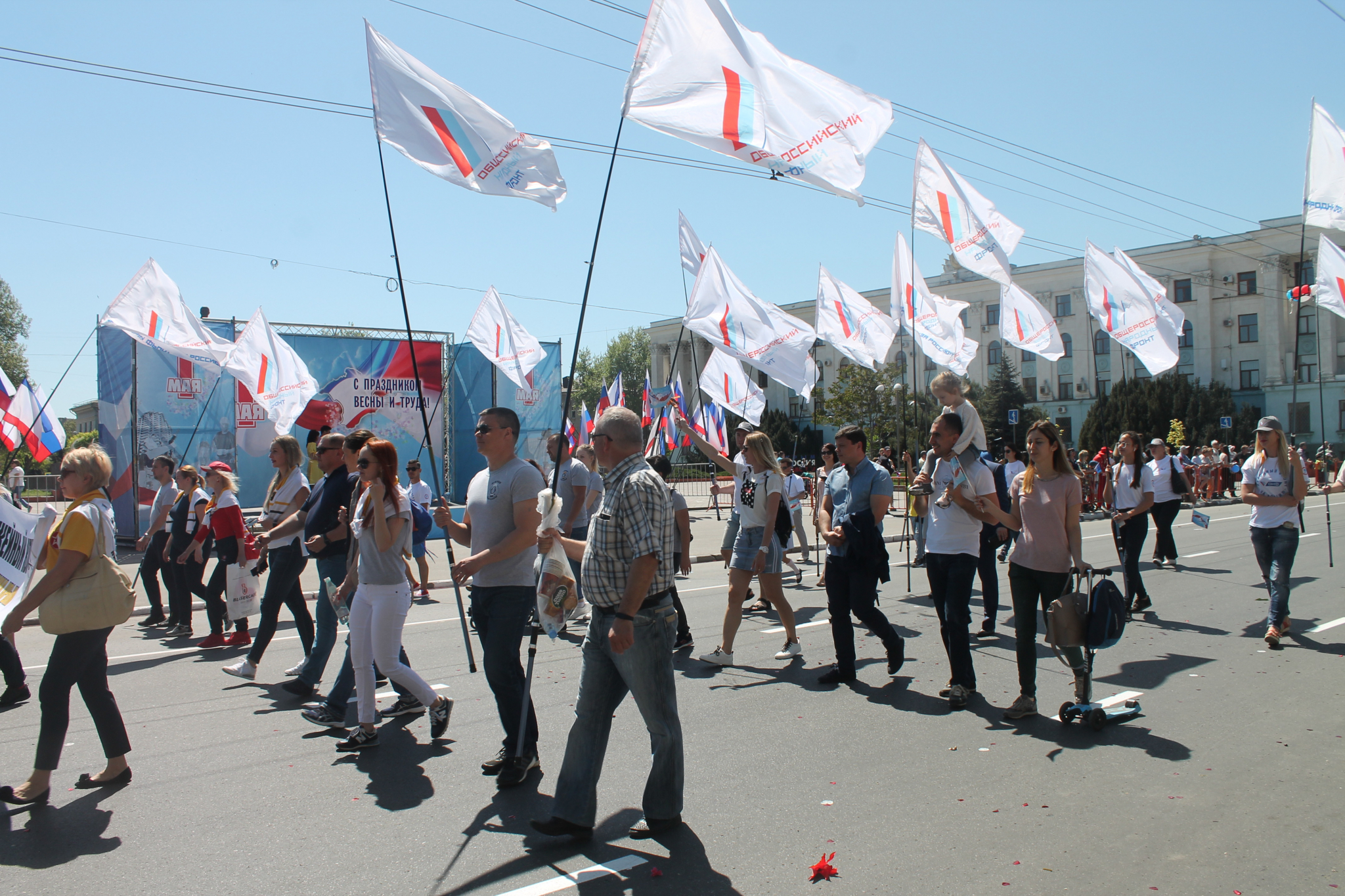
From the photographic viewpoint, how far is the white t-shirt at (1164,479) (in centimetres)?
1092

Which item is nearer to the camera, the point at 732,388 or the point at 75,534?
the point at 75,534

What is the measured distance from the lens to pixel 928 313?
17.4 meters

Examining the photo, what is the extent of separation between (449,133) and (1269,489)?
7.22 m

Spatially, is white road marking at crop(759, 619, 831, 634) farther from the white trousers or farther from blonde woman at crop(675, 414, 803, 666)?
the white trousers

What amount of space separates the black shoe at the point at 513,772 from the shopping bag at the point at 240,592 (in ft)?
13.8

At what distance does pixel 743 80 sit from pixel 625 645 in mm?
4002

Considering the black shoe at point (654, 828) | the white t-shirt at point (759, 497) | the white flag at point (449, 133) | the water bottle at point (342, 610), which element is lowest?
the black shoe at point (654, 828)

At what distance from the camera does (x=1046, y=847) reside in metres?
3.77

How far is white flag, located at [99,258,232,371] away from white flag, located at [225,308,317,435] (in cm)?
95

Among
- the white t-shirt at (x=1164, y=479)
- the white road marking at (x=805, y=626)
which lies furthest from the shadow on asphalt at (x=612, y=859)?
the white t-shirt at (x=1164, y=479)

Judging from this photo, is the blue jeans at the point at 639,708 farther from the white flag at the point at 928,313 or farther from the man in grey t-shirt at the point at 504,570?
the white flag at the point at 928,313

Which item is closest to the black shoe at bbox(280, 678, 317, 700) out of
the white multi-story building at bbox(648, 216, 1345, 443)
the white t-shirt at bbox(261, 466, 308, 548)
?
the white t-shirt at bbox(261, 466, 308, 548)

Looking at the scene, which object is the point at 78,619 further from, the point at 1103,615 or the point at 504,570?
the point at 1103,615

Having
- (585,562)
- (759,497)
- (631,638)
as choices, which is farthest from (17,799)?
(759,497)
